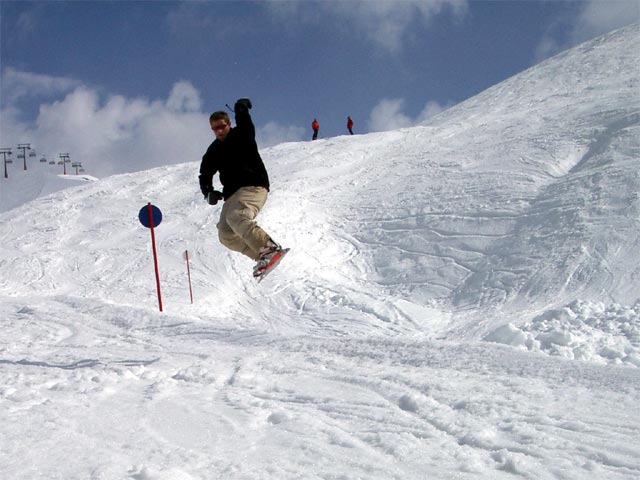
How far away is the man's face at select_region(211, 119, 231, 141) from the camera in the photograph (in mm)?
5805

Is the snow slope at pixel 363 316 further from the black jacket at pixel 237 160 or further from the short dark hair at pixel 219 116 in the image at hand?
the short dark hair at pixel 219 116

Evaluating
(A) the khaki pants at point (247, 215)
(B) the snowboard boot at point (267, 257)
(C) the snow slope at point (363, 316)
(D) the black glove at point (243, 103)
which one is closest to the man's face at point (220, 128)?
(D) the black glove at point (243, 103)

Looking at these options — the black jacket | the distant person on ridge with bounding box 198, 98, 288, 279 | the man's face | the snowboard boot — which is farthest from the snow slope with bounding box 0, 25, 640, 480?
the man's face

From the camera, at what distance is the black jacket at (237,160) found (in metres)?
5.72

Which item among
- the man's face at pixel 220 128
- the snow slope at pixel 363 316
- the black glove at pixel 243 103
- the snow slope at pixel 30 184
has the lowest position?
the snow slope at pixel 363 316

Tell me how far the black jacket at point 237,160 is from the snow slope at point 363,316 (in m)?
1.66

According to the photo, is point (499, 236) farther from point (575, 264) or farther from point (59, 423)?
point (59, 423)

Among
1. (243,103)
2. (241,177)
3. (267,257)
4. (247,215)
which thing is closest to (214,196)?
(241,177)

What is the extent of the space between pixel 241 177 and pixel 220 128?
22.5 inches

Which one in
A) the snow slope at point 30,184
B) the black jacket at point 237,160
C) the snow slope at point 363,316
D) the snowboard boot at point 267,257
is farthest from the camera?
the snow slope at point 30,184

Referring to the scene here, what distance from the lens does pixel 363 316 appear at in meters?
9.95

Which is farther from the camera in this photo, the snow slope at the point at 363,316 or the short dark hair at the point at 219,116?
the short dark hair at the point at 219,116

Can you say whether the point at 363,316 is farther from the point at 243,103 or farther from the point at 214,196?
the point at 243,103

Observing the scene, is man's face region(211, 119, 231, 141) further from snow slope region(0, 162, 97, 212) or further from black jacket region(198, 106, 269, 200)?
snow slope region(0, 162, 97, 212)
